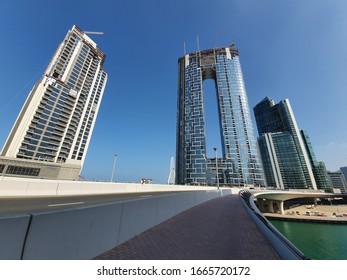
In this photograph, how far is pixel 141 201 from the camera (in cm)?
578

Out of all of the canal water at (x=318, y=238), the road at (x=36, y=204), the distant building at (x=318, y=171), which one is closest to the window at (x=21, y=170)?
the road at (x=36, y=204)

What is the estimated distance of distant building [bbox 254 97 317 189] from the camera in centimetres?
10975

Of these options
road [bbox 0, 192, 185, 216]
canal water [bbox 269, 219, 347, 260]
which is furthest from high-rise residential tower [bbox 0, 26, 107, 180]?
canal water [bbox 269, 219, 347, 260]

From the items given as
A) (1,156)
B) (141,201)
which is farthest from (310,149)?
(1,156)

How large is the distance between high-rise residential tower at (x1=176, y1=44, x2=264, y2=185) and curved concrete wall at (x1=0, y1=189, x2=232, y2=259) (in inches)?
3556

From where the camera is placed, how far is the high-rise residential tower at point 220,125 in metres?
97.1

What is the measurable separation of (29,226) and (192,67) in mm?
139051

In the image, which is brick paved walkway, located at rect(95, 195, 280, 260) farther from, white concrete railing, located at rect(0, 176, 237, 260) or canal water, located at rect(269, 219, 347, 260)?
canal water, located at rect(269, 219, 347, 260)

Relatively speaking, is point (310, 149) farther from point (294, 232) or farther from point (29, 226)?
point (29, 226)

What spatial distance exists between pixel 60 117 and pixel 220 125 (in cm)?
9245

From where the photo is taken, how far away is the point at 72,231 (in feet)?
10.5

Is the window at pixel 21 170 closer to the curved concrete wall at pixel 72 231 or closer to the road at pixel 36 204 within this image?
the road at pixel 36 204

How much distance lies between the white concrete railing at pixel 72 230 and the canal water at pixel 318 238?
29.9 m

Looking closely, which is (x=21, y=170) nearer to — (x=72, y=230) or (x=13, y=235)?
(x=72, y=230)
